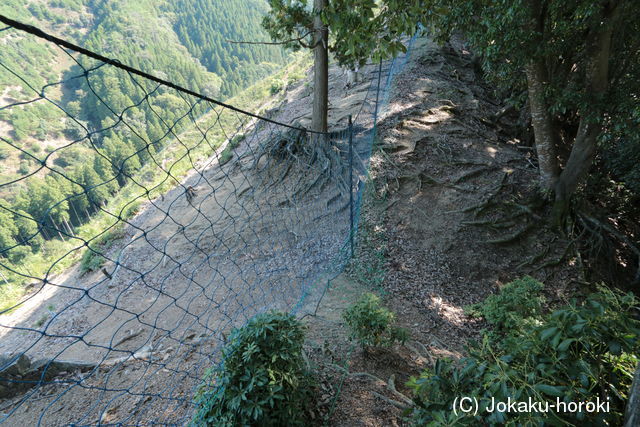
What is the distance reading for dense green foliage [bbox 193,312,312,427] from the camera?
5.17 ft

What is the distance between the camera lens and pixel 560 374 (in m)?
1.19

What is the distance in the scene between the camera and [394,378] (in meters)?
2.53

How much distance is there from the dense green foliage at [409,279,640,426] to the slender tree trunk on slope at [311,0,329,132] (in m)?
5.44

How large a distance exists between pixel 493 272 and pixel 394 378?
305 centimetres

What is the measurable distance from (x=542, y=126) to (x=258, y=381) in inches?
218

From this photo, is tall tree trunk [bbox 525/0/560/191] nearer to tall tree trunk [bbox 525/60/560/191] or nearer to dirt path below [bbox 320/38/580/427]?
tall tree trunk [bbox 525/60/560/191]

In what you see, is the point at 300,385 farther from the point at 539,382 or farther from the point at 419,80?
the point at 419,80

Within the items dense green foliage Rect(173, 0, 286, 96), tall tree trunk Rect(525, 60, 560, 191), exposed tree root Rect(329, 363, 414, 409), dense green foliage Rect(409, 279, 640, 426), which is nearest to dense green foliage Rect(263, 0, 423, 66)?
dense green foliage Rect(409, 279, 640, 426)

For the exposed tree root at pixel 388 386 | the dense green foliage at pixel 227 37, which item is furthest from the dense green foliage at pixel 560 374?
the dense green foliage at pixel 227 37

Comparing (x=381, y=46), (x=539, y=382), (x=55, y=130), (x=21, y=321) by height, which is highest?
(x=381, y=46)

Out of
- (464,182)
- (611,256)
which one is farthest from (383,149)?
(611,256)

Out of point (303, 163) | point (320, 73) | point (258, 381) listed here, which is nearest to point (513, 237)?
point (303, 163)

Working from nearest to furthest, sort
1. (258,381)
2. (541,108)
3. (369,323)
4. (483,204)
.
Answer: (258,381), (369,323), (541,108), (483,204)

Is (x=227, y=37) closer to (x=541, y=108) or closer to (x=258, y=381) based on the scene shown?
(x=541, y=108)
